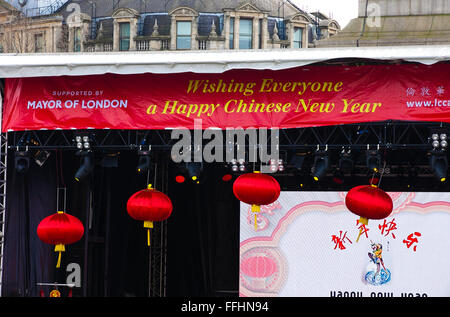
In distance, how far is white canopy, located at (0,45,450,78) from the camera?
1091 centimetres

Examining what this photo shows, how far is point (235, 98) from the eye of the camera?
11633mm

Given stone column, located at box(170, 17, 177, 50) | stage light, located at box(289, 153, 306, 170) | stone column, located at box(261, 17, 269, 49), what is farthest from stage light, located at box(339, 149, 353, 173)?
stone column, located at box(261, 17, 269, 49)

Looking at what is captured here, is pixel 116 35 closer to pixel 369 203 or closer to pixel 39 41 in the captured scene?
pixel 39 41

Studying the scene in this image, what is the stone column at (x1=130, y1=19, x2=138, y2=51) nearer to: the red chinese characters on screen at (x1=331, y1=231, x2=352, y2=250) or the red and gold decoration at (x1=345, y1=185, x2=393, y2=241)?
the red chinese characters on screen at (x1=331, y1=231, x2=352, y2=250)

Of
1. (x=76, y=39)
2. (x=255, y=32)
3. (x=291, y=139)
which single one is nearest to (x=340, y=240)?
(x=291, y=139)

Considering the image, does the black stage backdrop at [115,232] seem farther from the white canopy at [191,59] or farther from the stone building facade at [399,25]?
the stone building facade at [399,25]

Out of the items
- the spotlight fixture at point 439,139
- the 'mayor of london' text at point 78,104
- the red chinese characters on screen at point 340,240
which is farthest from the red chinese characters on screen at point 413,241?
the 'mayor of london' text at point 78,104

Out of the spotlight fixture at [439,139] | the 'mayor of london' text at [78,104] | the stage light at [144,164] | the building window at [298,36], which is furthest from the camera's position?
the building window at [298,36]

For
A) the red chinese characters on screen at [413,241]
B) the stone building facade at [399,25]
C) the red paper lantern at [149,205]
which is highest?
the stone building facade at [399,25]

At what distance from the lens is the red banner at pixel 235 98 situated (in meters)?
11.2

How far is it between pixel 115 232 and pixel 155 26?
1265 inches
